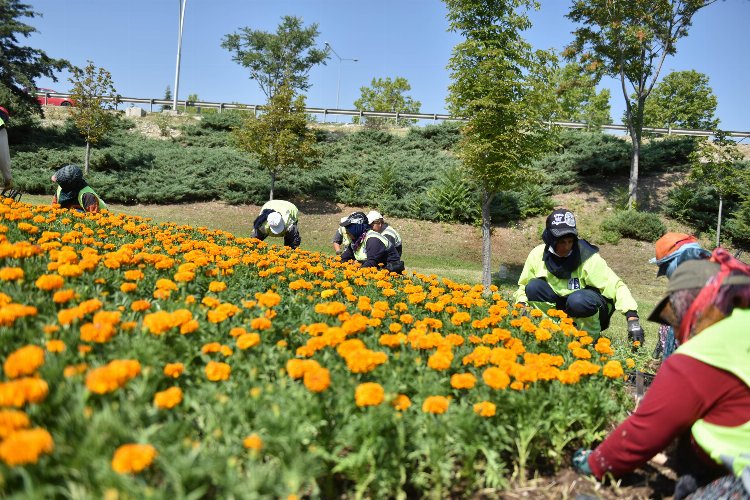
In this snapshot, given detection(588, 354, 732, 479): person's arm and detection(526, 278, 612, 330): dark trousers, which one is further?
detection(526, 278, 612, 330): dark trousers

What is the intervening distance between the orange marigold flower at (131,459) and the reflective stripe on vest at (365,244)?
546cm

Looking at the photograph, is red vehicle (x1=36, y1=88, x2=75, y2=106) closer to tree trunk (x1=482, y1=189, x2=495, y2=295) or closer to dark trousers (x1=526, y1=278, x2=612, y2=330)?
tree trunk (x1=482, y1=189, x2=495, y2=295)

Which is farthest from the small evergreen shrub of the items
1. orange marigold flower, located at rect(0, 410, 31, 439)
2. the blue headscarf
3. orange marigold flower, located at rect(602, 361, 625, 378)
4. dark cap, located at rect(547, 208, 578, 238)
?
orange marigold flower, located at rect(0, 410, 31, 439)

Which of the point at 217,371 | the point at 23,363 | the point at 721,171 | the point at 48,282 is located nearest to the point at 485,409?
the point at 217,371

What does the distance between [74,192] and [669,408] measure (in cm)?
775

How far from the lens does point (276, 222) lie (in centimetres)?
769

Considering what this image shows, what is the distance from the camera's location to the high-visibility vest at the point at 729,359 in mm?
1915

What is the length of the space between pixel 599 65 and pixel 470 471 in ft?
A: 65.8

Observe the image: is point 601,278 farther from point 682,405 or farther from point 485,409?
point 485,409

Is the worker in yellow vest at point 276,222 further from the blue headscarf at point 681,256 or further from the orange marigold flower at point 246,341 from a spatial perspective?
the orange marigold flower at point 246,341

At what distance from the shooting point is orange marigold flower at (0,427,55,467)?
119 centimetres

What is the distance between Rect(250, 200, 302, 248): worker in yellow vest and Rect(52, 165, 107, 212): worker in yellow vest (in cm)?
236

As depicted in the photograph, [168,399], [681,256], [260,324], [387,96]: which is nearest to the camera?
[168,399]

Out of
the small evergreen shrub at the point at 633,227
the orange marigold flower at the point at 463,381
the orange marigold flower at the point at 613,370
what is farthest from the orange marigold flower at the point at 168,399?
the small evergreen shrub at the point at 633,227
